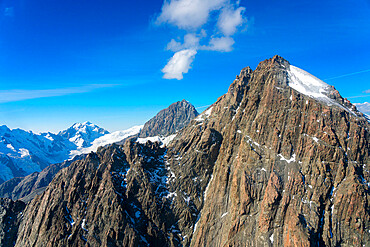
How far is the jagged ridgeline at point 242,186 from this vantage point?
10075cm

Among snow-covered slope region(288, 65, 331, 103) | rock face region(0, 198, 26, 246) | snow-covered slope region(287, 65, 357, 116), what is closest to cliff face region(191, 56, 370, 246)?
snow-covered slope region(287, 65, 357, 116)

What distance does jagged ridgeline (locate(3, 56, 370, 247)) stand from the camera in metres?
101

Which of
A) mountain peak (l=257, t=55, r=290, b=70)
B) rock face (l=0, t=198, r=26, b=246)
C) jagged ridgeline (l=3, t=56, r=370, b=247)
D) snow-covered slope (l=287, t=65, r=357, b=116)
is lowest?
rock face (l=0, t=198, r=26, b=246)

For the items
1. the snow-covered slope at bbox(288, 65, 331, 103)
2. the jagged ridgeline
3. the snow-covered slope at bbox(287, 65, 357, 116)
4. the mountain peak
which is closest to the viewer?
the jagged ridgeline

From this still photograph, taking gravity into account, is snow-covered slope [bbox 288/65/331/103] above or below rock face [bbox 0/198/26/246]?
above

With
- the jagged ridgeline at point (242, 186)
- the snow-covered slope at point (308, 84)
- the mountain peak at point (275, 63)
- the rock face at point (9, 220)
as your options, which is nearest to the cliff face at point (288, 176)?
the jagged ridgeline at point (242, 186)

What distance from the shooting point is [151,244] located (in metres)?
119

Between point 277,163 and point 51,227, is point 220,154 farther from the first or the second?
point 51,227

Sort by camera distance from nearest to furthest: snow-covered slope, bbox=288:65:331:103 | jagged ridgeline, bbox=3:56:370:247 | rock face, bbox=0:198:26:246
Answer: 1. jagged ridgeline, bbox=3:56:370:247
2. rock face, bbox=0:198:26:246
3. snow-covered slope, bbox=288:65:331:103

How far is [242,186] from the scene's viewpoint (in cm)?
11675

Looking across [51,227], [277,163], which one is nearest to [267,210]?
[277,163]

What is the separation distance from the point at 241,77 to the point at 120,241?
507 ft

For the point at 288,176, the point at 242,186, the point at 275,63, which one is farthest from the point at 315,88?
the point at 242,186

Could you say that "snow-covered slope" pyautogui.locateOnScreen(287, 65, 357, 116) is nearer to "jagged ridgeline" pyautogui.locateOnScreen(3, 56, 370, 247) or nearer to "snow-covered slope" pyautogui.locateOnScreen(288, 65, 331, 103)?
"snow-covered slope" pyautogui.locateOnScreen(288, 65, 331, 103)
